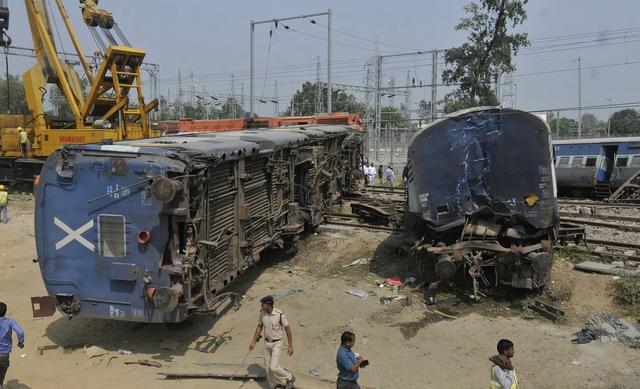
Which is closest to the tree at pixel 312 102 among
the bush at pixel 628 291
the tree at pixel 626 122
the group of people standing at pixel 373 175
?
the tree at pixel 626 122

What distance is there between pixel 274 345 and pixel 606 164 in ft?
64.0

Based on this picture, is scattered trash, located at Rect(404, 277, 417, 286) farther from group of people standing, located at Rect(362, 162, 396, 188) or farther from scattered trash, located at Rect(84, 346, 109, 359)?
group of people standing, located at Rect(362, 162, 396, 188)

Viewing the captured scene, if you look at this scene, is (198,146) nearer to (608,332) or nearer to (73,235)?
(73,235)

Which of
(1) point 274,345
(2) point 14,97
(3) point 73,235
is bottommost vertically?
(1) point 274,345

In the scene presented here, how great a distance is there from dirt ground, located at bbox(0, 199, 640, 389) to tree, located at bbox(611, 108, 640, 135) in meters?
58.0

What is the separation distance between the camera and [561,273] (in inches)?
371

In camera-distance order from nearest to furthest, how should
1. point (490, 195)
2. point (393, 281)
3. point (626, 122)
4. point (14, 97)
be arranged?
point (490, 195), point (393, 281), point (626, 122), point (14, 97)

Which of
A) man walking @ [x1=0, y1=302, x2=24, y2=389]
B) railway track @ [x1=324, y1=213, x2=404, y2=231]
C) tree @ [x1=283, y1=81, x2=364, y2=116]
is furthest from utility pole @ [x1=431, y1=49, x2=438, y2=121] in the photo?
tree @ [x1=283, y1=81, x2=364, y2=116]

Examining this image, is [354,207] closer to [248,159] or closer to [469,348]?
[248,159]

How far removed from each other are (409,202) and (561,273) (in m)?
3.07

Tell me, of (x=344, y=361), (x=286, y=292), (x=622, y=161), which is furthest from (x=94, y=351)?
(x=622, y=161)

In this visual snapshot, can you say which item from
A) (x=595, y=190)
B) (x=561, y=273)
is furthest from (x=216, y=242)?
(x=595, y=190)

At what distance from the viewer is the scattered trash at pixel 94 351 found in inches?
269

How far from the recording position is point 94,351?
6.91m
